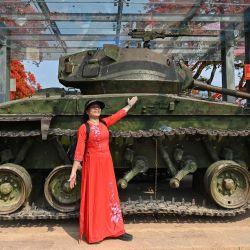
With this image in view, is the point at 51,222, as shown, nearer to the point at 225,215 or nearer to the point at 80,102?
the point at 80,102

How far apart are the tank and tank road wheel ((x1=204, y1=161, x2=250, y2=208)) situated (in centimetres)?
2

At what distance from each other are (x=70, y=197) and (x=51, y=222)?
2.00 ft

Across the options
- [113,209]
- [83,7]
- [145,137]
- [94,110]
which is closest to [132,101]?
[94,110]

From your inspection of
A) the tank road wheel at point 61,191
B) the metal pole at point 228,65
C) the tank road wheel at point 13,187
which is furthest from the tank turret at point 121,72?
the metal pole at point 228,65

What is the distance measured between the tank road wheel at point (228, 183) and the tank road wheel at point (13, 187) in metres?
3.27

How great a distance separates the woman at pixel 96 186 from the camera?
6.76m

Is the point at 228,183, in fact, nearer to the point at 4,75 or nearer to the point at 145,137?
the point at 145,137

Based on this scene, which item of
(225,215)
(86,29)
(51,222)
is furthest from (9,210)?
(86,29)

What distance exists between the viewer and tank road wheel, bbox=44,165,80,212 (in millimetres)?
7961

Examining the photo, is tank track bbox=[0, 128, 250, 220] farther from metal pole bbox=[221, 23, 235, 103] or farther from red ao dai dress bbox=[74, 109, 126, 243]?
metal pole bbox=[221, 23, 235, 103]

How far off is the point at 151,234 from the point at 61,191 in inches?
74.0

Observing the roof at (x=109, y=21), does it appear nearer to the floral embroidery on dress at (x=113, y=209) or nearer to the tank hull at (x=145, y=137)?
the tank hull at (x=145, y=137)

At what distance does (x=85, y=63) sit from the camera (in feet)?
30.4

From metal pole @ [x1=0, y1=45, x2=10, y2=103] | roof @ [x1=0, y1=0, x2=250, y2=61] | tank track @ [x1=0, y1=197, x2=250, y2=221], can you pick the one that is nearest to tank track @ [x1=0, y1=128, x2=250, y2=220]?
tank track @ [x1=0, y1=197, x2=250, y2=221]
